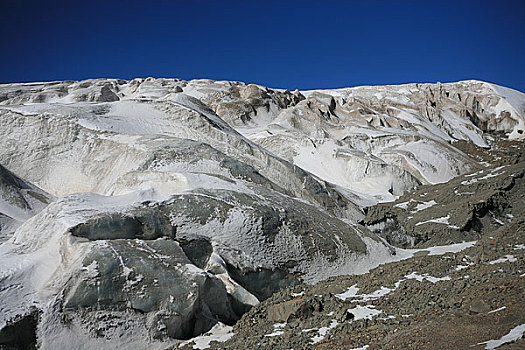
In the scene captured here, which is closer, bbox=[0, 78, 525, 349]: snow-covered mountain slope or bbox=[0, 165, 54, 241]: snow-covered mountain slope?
bbox=[0, 78, 525, 349]: snow-covered mountain slope

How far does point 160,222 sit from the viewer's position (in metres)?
8.88

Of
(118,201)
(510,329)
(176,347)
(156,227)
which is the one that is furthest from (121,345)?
(510,329)

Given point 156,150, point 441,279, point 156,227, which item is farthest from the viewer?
point 156,150

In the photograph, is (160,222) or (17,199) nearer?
(160,222)

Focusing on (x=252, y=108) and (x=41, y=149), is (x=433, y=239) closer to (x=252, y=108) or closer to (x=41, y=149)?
(x=41, y=149)

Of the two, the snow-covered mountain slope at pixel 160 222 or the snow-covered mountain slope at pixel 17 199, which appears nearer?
the snow-covered mountain slope at pixel 160 222

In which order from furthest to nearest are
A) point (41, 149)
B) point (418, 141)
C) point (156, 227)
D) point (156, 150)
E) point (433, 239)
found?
1. point (418, 141)
2. point (41, 149)
3. point (156, 150)
4. point (433, 239)
5. point (156, 227)

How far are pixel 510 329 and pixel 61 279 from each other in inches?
238

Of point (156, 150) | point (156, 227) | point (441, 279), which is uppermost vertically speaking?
point (156, 150)

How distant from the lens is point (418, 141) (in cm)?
3128

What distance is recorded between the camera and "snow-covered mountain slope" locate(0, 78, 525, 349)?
692cm

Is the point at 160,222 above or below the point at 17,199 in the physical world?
below

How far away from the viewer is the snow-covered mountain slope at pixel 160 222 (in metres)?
6.92

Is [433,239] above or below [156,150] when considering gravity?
below
